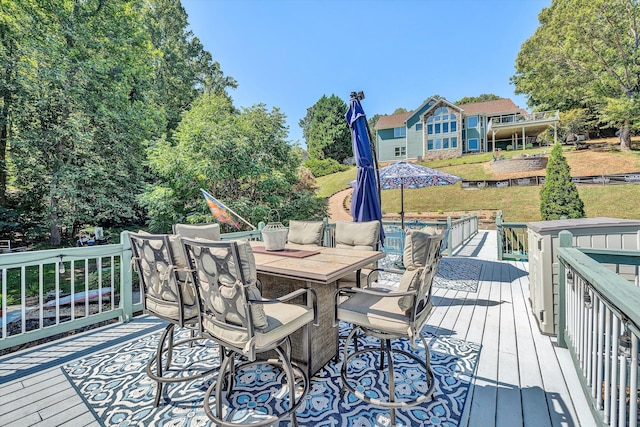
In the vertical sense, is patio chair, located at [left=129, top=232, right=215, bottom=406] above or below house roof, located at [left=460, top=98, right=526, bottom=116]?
below

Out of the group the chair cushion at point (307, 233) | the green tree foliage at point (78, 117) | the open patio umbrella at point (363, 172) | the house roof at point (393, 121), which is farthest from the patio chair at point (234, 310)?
the house roof at point (393, 121)

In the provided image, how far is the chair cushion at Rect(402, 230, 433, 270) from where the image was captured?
5.95 ft

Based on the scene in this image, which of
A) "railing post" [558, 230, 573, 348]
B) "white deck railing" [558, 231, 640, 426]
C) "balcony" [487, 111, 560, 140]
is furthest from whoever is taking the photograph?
"balcony" [487, 111, 560, 140]

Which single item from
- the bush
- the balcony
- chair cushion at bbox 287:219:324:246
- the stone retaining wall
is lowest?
chair cushion at bbox 287:219:324:246

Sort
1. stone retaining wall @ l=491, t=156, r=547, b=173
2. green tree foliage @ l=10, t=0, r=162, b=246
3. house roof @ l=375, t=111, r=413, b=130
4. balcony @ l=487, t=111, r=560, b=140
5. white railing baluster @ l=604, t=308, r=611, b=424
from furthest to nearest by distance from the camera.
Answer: house roof @ l=375, t=111, r=413, b=130
balcony @ l=487, t=111, r=560, b=140
stone retaining wall @ l=491, t=156, r=547, b=173
green tree foliage @ l=10, t=0, r=162, b=246
white railing baluster @ l=604, t=308, r=611, b=424

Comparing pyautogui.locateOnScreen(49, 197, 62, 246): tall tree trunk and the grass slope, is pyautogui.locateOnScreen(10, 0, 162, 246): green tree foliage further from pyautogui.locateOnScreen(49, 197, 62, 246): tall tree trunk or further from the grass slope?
the grass slope

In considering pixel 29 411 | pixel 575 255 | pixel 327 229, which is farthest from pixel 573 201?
pixel 29 411

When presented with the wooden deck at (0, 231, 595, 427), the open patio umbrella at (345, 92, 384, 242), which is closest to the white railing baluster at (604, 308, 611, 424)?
the wooden deck at (0, 231, 595, 427)

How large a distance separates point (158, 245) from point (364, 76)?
18481 mm

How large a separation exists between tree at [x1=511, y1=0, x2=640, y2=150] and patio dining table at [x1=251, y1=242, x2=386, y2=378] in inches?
886

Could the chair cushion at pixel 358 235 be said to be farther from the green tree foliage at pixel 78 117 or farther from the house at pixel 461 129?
the house at pixel 461 129

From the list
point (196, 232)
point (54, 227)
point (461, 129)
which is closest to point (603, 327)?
point (196, 232)

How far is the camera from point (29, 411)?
192 cm

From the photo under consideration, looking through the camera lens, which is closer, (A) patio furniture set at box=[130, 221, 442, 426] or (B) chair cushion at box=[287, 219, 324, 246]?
(A) patio furniture set at box=[130, 221, 442, 426]
